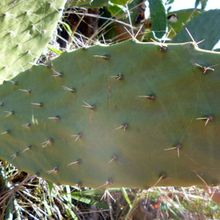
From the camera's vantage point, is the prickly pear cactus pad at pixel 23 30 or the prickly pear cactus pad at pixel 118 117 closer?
the prickly pear cactus pad at pixel 118 117

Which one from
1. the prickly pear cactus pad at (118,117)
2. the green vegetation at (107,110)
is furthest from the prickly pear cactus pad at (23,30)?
the prickly pear cactus pad at (118,117)

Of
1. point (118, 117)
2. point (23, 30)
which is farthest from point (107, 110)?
point (23, 30)

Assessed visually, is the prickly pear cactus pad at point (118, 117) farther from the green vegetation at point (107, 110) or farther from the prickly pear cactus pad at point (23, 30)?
the prickly pear cactus pad at point (23, 30)

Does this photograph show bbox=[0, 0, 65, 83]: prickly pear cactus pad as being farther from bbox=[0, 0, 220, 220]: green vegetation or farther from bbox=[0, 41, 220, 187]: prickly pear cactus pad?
bbox=[0, 41, 220, 187]: prickly pear cactus pad

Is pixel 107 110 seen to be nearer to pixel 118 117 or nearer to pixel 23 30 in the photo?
pixel 118 117

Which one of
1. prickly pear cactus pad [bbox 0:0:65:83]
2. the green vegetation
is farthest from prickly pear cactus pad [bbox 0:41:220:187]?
prickly pear cactus pad [bbox 0:0:65:83]
